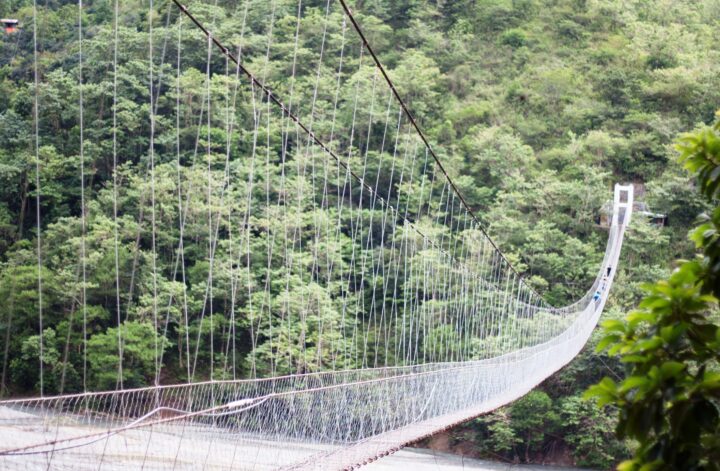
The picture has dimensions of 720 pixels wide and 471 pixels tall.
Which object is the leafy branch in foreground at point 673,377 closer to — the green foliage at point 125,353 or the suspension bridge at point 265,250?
the suspension bridge at point 265,250

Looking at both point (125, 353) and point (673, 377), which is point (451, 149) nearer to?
point (125, 353)

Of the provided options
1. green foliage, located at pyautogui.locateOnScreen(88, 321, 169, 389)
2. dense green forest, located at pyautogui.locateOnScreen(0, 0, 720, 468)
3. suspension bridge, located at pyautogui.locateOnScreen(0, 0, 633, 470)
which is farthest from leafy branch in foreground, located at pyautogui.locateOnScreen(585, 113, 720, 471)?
green foliage, located at pyautogui.locateOnScreen(88, 321, 169, 389)

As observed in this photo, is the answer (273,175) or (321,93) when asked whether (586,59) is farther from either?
(273,175)

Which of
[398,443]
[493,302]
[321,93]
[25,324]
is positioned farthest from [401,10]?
[398,443]

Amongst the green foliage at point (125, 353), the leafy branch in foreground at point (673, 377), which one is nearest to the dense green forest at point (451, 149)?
the green foliage at point (125, 353)

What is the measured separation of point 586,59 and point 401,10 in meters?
4.42

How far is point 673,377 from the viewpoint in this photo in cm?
134

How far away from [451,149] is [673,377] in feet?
63.9

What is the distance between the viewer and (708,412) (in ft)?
4.47

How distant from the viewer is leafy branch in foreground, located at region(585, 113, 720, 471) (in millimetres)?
1350

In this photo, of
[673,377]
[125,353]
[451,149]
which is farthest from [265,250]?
[673,377]

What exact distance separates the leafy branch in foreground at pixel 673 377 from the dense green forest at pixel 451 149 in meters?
7.65

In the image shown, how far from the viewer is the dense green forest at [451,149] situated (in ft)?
46.1

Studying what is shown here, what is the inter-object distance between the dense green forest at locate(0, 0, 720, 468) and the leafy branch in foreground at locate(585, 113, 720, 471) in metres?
7.65
